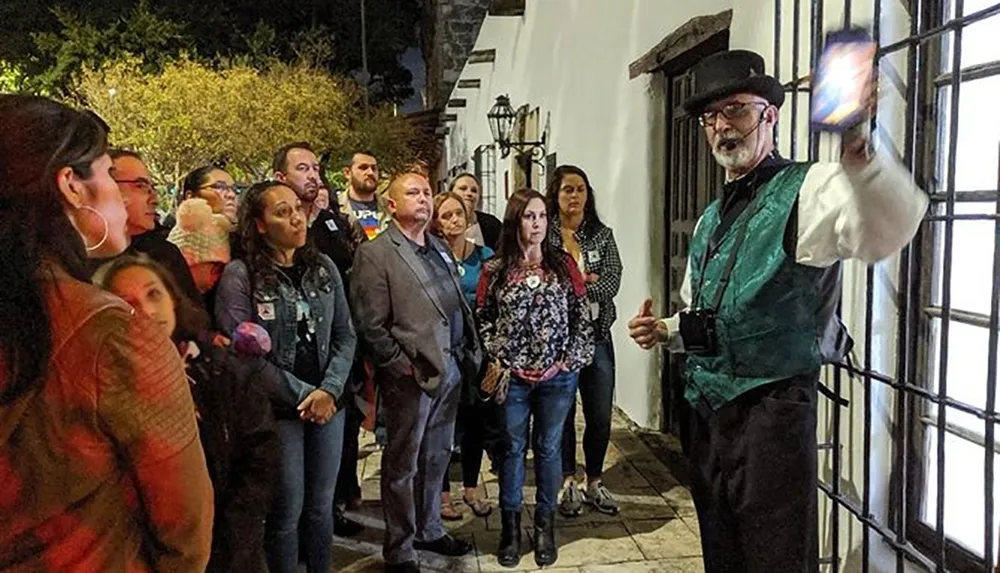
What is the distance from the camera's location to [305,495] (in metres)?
2.88

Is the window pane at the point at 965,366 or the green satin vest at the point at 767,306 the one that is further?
the window pane at the point at 965,366

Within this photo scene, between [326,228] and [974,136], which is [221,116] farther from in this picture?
[974,136]

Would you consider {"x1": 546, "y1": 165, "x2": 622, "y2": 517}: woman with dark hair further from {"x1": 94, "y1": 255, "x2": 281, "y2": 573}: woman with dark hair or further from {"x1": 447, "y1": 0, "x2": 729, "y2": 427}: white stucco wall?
{"x1": 94, "y1": 255, "x2": 281, "y2": 573}: woman with dark hair

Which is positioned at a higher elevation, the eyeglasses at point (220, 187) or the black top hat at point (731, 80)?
the black top hat at point (731, 80)

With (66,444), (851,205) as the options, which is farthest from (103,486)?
(851,205)

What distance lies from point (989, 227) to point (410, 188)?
2108 mm

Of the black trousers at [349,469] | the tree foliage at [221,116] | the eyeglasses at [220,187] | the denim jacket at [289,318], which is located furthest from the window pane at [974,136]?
the tree foliage at [221,116]

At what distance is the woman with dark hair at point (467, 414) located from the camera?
13.3 feet

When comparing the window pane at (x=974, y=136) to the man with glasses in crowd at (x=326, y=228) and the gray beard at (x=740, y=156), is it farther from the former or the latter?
the man with glasses in crowd at (x=326, y=228)

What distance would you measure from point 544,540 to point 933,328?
186cm

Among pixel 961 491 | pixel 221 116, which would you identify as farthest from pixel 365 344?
pixel 221 116

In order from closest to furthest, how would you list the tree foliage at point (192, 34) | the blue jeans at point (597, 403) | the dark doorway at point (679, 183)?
the blue jeans at point (597, 403) < the dark doorway at point (679, 183) < the tree foliage at point (192, 34)

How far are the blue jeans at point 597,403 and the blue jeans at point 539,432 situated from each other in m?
0.42

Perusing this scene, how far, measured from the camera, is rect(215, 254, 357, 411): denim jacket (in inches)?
107
